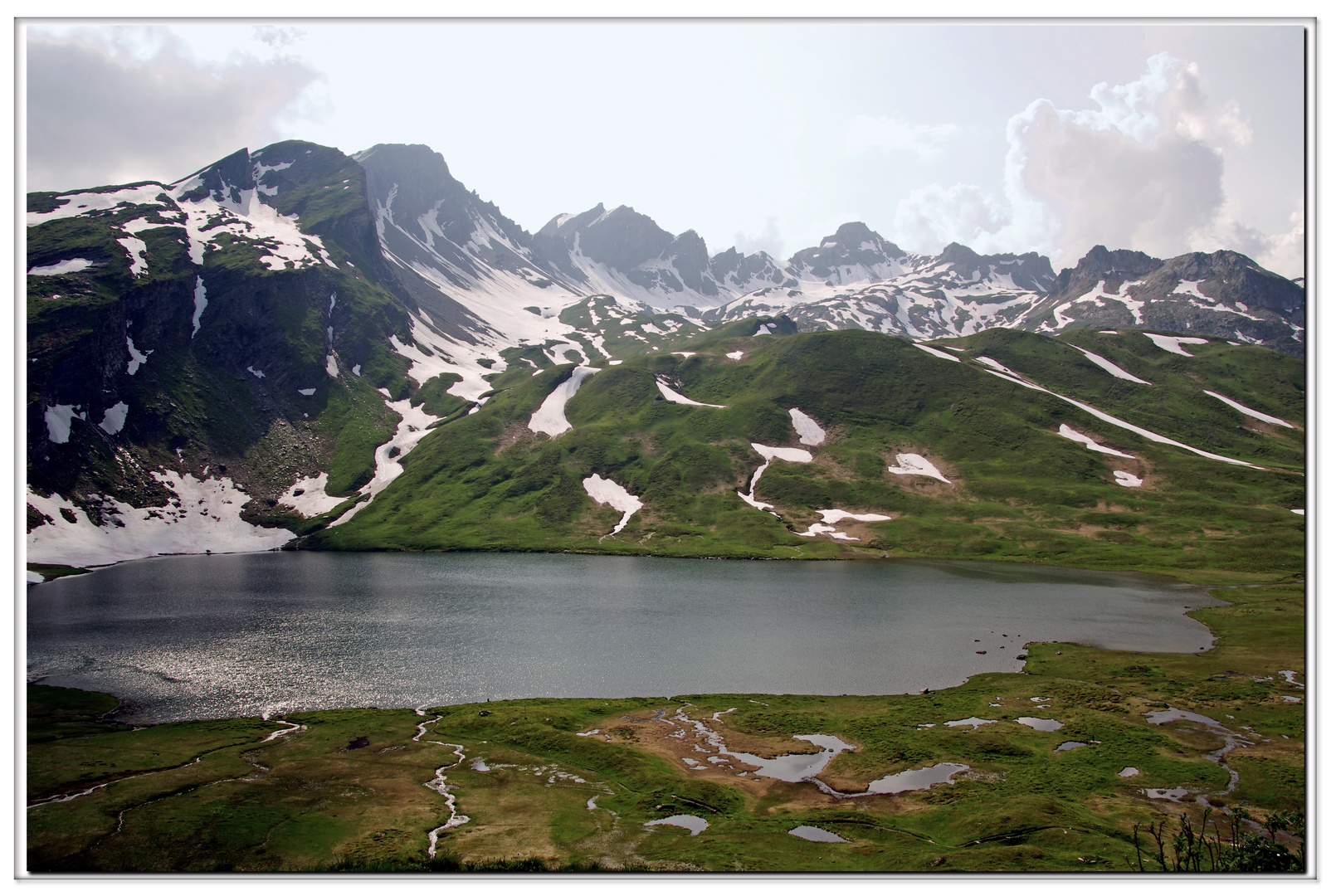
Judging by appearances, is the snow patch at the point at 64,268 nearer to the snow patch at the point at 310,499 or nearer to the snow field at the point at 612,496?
the snow patch at the point at 310,499

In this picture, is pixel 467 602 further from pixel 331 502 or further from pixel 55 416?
pixel 55 416

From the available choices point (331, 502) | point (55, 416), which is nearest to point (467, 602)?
point (331, 502)

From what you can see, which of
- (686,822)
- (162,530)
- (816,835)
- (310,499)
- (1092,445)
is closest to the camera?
(816,835)

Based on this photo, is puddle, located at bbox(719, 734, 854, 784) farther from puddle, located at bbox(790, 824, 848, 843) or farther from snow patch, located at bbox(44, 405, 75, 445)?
snow patch, located at bbox(44, 405, 75, 445)

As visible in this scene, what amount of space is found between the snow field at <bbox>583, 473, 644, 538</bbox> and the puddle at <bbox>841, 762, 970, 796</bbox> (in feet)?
428

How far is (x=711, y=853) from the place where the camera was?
1215 inches

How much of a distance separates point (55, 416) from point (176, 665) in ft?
445

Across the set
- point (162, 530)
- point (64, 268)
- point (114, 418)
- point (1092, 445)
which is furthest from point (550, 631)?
point (64, 268)

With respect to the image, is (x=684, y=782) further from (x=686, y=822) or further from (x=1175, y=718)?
(x=1175, y=718)

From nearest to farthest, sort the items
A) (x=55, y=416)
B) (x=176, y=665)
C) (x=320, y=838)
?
(x=320, y=838)
(x=176, y=665)
(x=55, y=416)

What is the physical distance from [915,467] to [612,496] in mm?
85096

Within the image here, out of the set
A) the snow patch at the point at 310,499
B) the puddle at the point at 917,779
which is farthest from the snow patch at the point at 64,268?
the puddle at the point at 917,779

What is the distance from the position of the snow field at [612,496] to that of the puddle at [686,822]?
5306 inches

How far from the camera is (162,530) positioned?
156m
